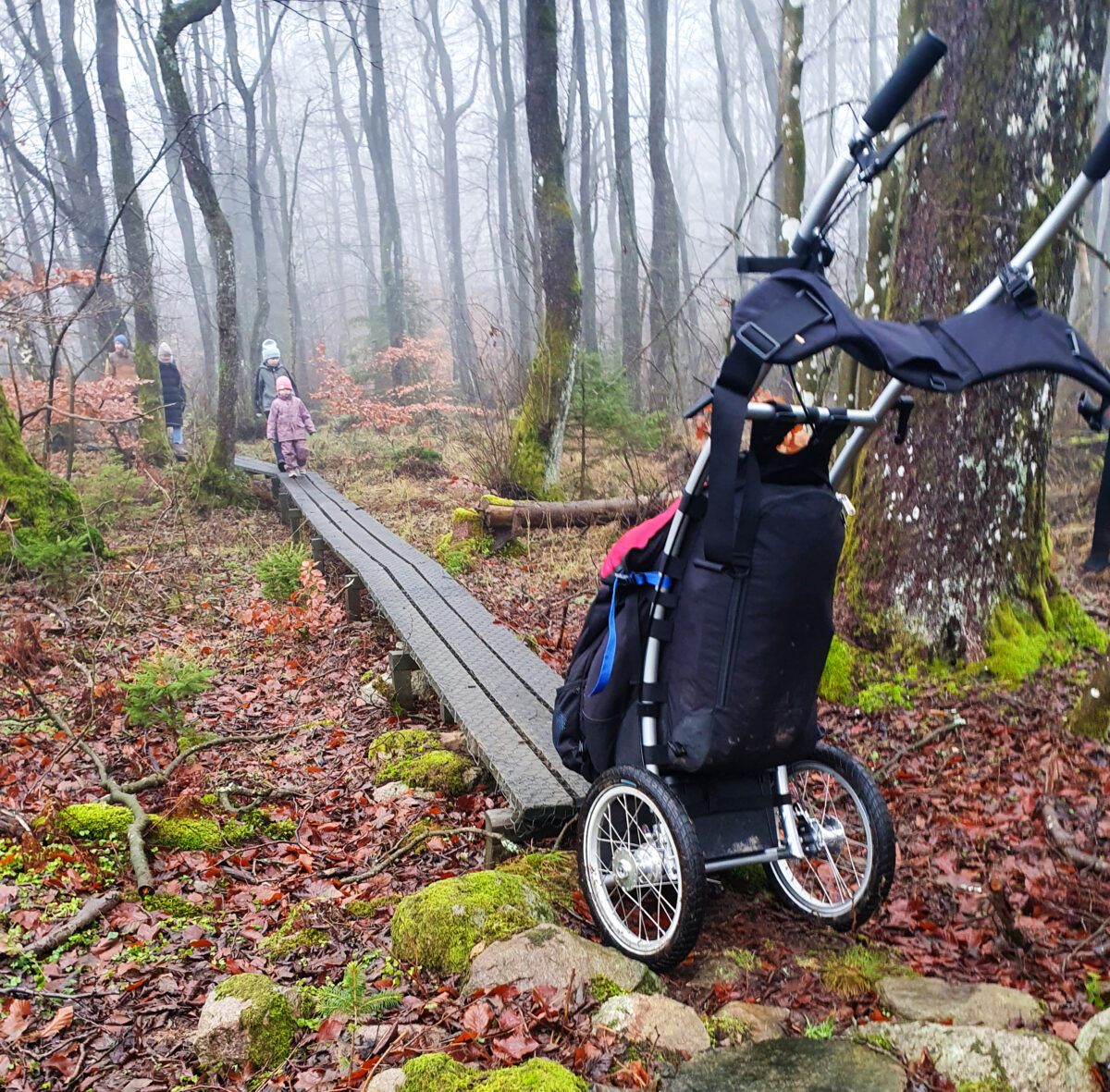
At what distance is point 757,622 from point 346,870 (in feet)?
8.04

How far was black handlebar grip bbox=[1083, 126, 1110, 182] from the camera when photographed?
2.44 metres

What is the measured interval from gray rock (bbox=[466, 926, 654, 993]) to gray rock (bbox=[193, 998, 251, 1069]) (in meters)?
0.70

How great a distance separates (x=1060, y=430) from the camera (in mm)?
12266

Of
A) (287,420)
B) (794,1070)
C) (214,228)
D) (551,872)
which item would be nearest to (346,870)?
(551,872)

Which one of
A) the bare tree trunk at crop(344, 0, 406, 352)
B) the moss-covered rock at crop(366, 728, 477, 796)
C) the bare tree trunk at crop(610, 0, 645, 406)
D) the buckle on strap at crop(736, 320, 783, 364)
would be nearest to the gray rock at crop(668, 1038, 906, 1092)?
the buckle on strap at crop(736, 320, 783, 364)

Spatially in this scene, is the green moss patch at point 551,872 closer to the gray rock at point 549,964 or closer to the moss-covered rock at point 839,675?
the gray rock at point 549,964

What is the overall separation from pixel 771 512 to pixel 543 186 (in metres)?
9.29

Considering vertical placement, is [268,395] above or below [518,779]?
above

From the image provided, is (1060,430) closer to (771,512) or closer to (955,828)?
(955,828)

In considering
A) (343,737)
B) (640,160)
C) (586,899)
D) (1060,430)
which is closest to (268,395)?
(343,737)

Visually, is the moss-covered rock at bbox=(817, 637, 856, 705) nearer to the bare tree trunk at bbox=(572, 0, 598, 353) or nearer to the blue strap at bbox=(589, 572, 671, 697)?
the blue strap at bbox=(589, 572, 671, 697)

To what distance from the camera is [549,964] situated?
9.45 ft

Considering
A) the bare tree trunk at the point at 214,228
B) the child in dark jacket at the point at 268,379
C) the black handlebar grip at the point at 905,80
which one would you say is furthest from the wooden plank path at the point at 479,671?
the child in dark jacket at the point at 268,379

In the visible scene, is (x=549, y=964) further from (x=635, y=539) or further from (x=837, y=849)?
(x=635, y=539)
